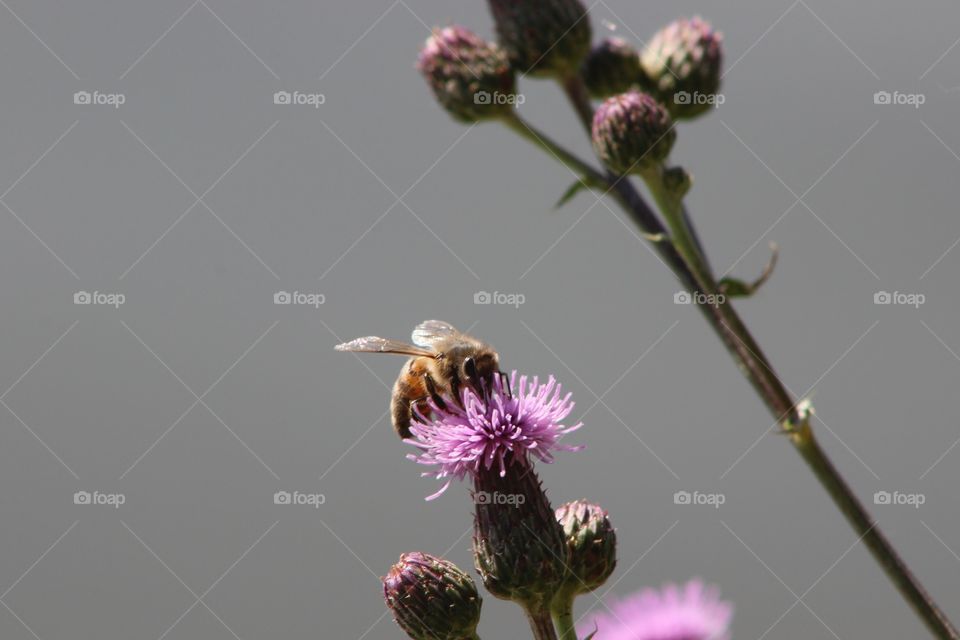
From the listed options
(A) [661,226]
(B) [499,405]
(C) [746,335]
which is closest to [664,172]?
(A) [661,226]

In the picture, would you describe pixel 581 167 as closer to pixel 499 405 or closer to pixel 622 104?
pixel 622 104

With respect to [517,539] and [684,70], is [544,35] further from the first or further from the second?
[517,539]

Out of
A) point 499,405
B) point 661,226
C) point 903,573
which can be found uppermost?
point 661,226

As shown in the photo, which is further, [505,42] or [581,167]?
[505,42]

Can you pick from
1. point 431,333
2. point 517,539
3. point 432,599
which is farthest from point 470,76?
point 432,599

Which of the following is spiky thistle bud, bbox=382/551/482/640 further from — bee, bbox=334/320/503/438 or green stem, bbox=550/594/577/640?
bee, bbox=334/320/503/438

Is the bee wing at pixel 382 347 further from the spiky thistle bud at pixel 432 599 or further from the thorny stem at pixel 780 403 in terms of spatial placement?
the thorny stem at pixel 780 403
